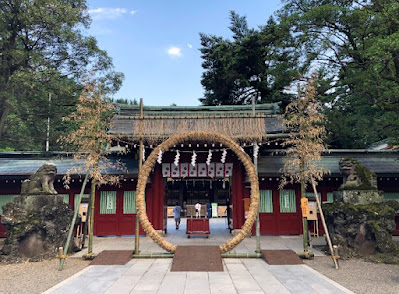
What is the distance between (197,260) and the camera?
8.20 meters

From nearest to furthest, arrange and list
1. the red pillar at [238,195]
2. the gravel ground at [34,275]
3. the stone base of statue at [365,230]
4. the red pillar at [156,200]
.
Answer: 1. the gravel ground at [34,275]
2. the stone base of statue at [365,230]
3. the red pillar at [156,200]
4. the red pillar at [238,195]

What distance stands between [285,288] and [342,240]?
4.37 m

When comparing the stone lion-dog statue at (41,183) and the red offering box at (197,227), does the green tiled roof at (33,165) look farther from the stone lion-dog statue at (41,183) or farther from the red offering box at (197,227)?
the red offering box at (197,227)

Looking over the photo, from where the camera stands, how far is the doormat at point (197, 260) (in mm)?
7773

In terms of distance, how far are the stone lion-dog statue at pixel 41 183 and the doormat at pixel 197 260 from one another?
548 centimetres

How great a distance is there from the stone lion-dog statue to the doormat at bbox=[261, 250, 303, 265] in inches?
320

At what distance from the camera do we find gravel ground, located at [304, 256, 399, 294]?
636 centimetres

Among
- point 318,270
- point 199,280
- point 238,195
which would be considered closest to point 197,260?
point 199,280

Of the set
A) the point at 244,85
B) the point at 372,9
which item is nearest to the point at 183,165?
the point at 372,9

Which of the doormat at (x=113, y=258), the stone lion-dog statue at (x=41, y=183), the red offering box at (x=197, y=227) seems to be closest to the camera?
the doormat at (x=113, y=258)

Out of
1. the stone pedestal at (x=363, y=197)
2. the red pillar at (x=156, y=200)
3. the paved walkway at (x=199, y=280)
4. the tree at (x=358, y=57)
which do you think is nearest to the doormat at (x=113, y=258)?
the paved walkway at (x=199, y=280)

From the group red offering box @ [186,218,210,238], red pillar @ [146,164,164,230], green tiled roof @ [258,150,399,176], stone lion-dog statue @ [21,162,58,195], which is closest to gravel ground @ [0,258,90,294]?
stone lion-dog statue @ [21,162,58,195]

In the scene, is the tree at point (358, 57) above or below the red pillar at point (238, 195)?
above

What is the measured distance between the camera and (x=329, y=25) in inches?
652
